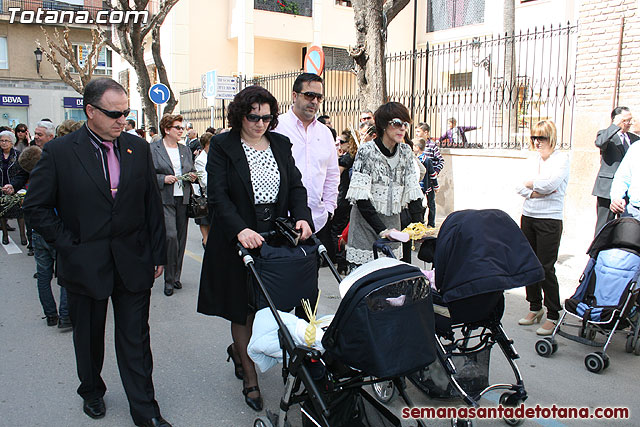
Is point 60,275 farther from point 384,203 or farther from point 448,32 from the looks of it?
point 448,32

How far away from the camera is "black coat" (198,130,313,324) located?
12.8ft

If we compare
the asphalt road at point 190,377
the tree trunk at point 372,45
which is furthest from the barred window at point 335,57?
the asphalt road at point 190,377

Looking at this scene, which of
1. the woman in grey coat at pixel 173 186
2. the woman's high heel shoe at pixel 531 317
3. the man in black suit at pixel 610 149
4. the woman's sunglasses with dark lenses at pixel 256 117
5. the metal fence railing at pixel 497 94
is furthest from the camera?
the metal fence railing at pixel 497 94

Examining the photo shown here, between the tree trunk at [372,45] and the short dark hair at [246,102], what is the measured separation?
7473mm

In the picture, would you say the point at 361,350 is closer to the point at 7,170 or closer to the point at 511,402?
the point at 511,402

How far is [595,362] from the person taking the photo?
4.70 meters

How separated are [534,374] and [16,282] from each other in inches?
258

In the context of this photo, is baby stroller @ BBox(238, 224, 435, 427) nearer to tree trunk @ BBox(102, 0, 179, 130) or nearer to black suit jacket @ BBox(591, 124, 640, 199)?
black suit jacket @ BBox(591, 124, 640, 199)

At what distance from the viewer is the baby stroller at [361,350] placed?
2779 millimetres

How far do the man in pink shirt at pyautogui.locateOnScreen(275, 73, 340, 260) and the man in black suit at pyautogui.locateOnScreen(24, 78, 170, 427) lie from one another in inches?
52.9

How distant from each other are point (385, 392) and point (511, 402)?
2.83ft

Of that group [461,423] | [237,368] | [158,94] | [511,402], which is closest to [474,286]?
[461,423]

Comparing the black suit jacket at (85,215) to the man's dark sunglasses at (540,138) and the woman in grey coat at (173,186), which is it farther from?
the man's dark sunglasses at (540,138)

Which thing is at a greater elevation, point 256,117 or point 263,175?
point 256,117
